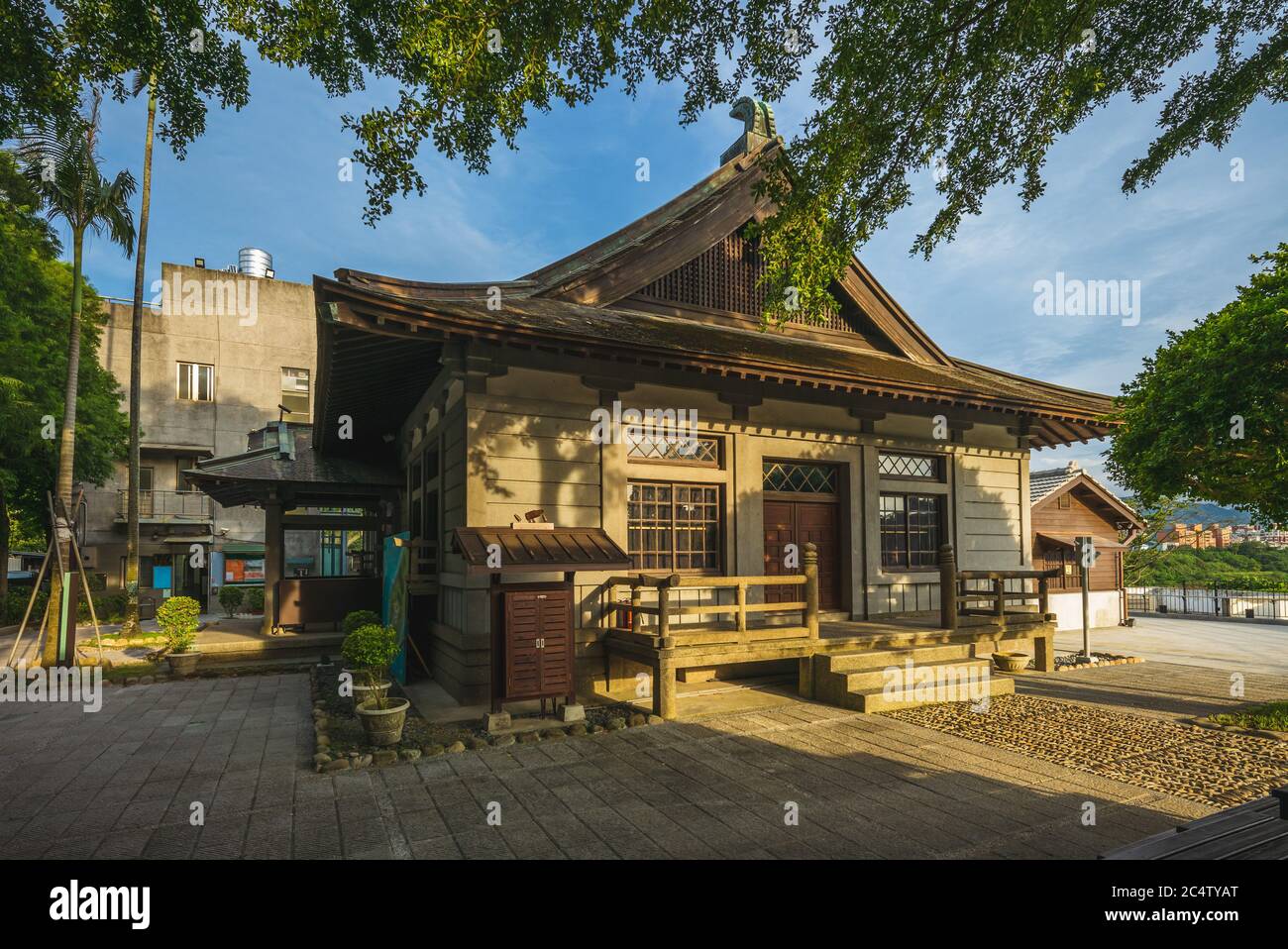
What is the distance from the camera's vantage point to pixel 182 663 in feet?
40.1

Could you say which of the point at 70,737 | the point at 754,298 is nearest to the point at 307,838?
the point at 70,737

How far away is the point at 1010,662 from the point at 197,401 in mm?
32112

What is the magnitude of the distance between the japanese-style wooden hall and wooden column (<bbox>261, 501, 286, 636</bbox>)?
0.70m

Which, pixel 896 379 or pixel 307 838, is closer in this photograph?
pixel 307 838

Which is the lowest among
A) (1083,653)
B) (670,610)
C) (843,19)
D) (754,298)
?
(1083,653)

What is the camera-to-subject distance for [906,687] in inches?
362

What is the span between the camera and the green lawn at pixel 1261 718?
7777 millimetres

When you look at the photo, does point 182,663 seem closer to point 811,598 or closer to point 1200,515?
point 811,598

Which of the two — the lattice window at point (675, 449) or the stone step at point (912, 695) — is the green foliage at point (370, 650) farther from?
the stone step at point (912, 695)

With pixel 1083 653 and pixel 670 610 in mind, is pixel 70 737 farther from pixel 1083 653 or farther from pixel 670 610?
pixel 1083 653

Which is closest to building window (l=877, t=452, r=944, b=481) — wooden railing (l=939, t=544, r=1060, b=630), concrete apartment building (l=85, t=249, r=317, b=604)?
wooden railing (l=939, t=544, r=1060, b=630)

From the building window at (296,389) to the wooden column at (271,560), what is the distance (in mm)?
17730

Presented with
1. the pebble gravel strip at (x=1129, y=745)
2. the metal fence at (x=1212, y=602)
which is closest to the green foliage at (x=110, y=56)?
the pebble gravel strip at (x=1129, y=745)
